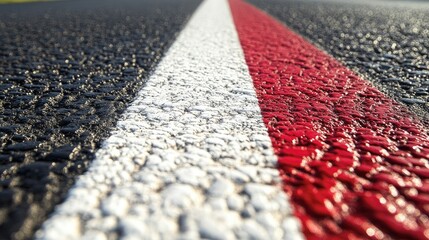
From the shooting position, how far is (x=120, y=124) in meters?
1.51

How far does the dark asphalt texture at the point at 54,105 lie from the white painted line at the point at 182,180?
71mm

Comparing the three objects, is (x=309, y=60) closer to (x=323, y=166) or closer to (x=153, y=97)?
(x=153, y=97)

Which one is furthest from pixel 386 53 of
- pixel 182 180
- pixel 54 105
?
pixel 182 180

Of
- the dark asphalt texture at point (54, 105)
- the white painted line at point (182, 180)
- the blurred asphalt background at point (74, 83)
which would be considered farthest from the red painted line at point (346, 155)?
the dark asphalt texture at point (54, 105)

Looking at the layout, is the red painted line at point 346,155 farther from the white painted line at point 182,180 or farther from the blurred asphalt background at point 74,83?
the blurred asphalt background at point 74,83

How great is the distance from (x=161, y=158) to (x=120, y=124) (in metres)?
0.38

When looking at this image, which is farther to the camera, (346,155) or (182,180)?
(346,155)

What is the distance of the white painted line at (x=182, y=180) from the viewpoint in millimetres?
865

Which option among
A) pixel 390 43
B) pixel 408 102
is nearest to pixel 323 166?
pixel 408 102

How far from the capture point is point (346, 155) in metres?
1.24

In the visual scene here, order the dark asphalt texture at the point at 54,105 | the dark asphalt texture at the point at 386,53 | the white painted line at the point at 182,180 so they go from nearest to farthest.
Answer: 1. the white painted line at the point at 182,180
2. the dark asphalt texture at the point at 54,105
3. the dark asphalt texture at the point at 386,53

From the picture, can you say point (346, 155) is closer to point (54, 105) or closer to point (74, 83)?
point (54, 105)

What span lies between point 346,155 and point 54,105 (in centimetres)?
120

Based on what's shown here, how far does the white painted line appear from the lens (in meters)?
0.87
